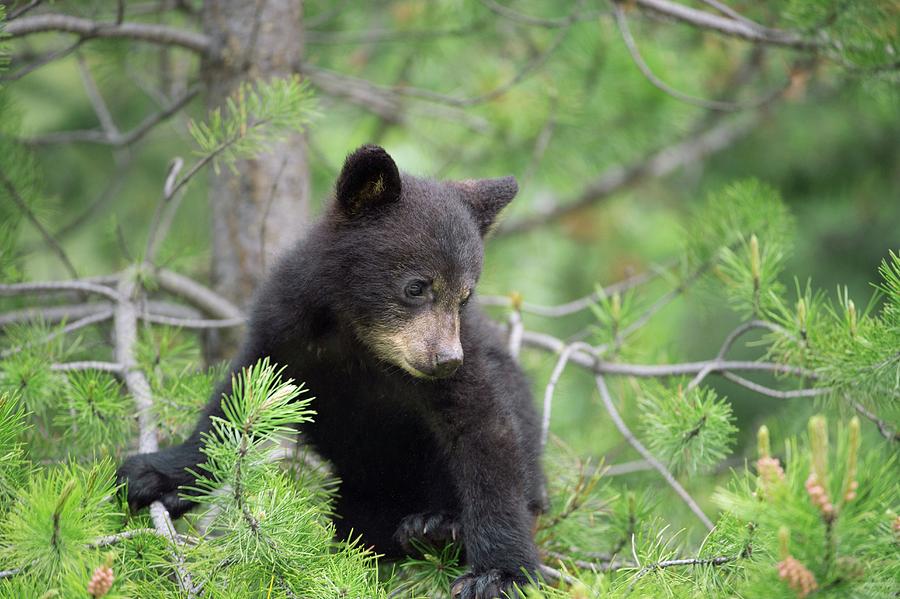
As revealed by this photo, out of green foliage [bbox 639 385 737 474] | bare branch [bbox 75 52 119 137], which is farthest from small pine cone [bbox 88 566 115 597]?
bare branch [bbox 75 52 119 137]

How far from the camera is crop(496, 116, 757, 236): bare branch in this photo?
278 inches

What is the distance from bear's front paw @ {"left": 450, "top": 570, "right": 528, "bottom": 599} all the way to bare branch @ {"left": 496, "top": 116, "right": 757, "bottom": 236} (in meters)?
4.08

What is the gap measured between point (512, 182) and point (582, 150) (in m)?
2.17

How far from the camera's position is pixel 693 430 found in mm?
3031

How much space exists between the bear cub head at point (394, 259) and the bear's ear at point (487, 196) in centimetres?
21

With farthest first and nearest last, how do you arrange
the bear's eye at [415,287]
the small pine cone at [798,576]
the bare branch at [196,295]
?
the bare branch at [196,295], the bear's eye at [415,287], the small pine cone at [798,576]

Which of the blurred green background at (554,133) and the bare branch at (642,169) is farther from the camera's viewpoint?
the bare branch at (642,169)

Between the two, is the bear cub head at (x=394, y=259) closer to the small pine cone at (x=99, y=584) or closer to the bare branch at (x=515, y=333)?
the bare branch at (x=515, y=333)

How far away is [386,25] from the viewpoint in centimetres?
682

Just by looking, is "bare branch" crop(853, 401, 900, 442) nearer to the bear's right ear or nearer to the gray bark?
the bear's right ear

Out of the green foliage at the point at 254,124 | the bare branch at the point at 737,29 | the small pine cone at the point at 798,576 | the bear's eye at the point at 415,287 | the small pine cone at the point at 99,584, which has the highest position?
the bare branch at the point at 737,29

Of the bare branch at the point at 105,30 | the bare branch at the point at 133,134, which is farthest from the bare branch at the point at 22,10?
the bare branch at the point at 133,134

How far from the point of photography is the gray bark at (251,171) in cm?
432

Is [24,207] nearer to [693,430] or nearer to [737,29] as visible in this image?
[693,430]
